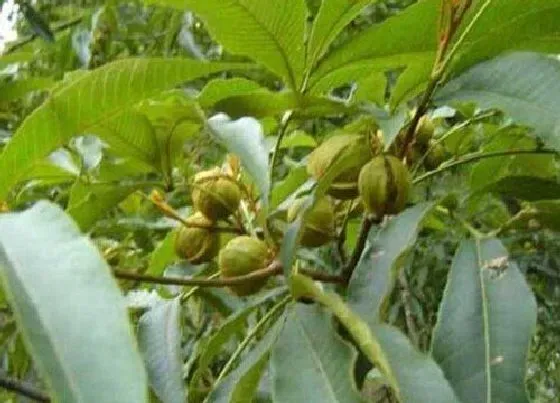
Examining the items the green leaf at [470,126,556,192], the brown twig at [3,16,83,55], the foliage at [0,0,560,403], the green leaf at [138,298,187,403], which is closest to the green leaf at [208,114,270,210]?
the foliage at [0,0,560,403]

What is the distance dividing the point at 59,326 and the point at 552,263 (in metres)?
1.77

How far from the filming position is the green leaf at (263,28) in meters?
0.62

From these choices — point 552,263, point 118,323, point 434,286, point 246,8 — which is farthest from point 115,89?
point 552,263

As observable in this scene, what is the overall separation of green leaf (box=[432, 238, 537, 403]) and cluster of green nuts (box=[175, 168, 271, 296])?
4.6 inches

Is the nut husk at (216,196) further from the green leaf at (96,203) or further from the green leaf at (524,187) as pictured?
the green leaf at (524,187)

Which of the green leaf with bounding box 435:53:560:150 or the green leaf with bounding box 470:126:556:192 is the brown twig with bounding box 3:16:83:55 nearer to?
the green leaf with bounding box 470:126:556:192

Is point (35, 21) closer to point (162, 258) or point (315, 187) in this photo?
point (162, 258)

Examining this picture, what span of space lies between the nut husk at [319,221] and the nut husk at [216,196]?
0.15ft

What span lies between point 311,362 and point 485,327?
4.3 inches

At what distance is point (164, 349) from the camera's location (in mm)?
665

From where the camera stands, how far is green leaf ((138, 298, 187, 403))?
631mm

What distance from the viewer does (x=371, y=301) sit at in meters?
0.61

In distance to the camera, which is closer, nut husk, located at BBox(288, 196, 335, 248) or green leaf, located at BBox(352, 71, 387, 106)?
nut husk, located at BBox(288, 196, 335, 248)

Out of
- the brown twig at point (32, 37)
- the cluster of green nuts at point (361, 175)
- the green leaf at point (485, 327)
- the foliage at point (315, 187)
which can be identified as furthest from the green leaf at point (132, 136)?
the brown twig at point (32, 37)
